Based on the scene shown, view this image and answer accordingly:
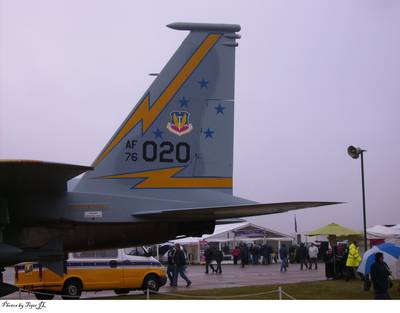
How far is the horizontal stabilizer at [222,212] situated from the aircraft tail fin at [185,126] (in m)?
0.72

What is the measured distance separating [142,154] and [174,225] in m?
1.23

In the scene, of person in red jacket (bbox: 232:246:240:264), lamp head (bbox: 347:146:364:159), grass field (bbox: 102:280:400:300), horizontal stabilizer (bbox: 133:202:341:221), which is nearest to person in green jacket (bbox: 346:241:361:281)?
grass field (bbox: 102:280:400:300)

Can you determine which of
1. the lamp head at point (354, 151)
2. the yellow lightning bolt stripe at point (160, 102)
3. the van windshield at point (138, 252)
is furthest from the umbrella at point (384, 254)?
the yellow lightning bolt stripe at point (160, 102)

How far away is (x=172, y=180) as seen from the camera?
9859mm

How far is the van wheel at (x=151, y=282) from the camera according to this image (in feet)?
53.4

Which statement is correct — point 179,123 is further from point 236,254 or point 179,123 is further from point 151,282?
point 236,254

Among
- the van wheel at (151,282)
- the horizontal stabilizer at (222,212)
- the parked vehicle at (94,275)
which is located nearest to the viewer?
the horizontal stabilizer at (222,212)

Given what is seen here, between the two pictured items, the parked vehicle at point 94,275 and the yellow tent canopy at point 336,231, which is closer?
the parked vehicle at point 94,275

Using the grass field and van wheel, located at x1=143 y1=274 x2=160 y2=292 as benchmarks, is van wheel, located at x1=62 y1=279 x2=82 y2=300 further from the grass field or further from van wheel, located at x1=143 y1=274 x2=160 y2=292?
van wheel, located at x1=143 y1=274 x2=160 y2=292

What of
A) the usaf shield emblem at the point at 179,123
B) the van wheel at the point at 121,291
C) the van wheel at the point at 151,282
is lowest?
the van wheel at the point at 121,291

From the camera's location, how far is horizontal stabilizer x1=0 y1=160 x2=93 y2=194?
7.25m

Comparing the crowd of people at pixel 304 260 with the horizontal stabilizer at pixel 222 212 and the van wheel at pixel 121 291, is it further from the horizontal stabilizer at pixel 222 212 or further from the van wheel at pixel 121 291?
the horizontal stabilizer at pixel 222 212

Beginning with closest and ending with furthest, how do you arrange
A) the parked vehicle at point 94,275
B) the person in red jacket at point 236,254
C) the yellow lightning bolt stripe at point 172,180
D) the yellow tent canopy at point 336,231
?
the yellow lightning bolt stripe at point 172,180, the parked vehicle at point 94,275, the yellow tent canopy at point 336,231, the person in red jacket at point 236,254
